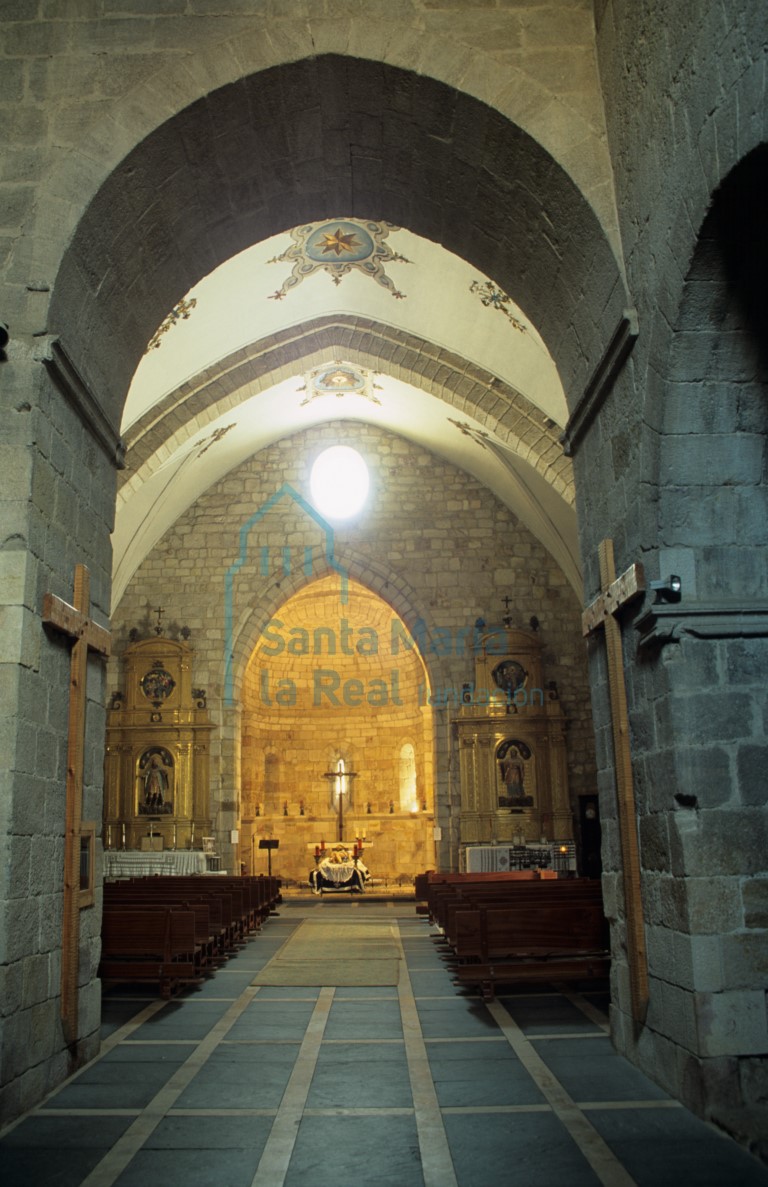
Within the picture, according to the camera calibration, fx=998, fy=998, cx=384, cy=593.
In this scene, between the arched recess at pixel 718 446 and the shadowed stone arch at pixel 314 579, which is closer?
the arched recess at pixel 718 446

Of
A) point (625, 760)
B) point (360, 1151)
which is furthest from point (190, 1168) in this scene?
point (625, 760)

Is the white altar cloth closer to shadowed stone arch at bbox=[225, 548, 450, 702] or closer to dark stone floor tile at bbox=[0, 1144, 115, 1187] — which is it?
shadowed stone arch at bbox=[225, 548, 450, 702]

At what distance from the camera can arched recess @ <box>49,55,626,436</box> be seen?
533cm

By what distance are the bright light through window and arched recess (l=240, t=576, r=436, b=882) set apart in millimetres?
3682

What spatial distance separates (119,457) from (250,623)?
1015 centimetres

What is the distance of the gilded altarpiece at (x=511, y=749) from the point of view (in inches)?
582

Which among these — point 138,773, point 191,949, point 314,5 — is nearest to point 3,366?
point 314,5

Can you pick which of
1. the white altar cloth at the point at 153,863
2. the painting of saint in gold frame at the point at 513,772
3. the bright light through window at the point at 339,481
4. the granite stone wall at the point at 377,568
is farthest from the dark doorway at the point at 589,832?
the bright light through window at the point at 339,481

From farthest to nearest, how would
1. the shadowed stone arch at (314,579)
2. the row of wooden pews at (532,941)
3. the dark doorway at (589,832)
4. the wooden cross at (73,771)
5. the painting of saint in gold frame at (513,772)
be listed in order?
the shadowed stone arch at (314,579)
the painting of saint in gold frame at (513,772)
the dark doorway at (589,832)
the row of wooden pews at (532,941)
the wooden cross at (73,771)

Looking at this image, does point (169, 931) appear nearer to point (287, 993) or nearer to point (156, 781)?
point (287, 993)

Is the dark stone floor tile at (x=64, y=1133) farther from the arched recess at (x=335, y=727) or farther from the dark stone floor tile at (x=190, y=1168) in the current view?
the arched recess at (x=335, y=727)

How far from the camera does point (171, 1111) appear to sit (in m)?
4.28

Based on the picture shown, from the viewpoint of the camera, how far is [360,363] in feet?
42.2

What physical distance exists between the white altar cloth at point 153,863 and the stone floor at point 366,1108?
313 inches
